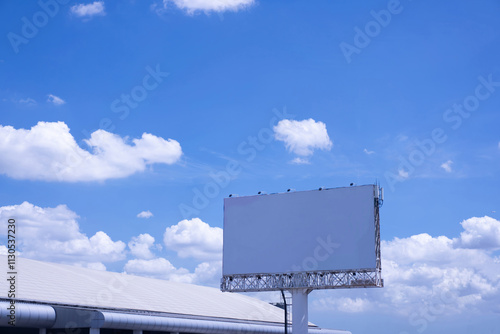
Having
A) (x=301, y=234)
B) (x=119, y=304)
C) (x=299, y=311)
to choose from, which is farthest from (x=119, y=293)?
(x=301, y=234)

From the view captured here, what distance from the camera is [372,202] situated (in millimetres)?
51875

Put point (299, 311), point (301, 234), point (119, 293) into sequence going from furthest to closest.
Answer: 1. point (299, 311)
2. point (301, 234)
3. point (119, 293)

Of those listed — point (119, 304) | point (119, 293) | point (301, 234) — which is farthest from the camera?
point (301, 234)

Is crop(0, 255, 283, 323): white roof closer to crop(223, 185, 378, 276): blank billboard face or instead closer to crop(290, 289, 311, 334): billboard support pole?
crop(223, 185, 378, 276): blank billboard face

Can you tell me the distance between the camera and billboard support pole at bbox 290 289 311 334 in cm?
5409

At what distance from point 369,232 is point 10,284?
90.6ft

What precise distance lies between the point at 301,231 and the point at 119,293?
16068 millimetres

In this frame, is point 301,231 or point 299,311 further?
point 299,311

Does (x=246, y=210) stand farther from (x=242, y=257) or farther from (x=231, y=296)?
(x=231, y=296)

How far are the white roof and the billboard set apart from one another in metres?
5.69

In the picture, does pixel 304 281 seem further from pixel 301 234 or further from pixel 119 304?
pixel 119 304

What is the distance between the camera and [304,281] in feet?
176

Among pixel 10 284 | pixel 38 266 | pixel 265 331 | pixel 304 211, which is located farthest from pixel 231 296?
pixel 10 284

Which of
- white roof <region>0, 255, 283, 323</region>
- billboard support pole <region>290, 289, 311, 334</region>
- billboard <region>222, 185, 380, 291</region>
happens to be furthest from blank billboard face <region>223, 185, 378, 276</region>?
white roof <region>0, 255, 283, 323</region>
